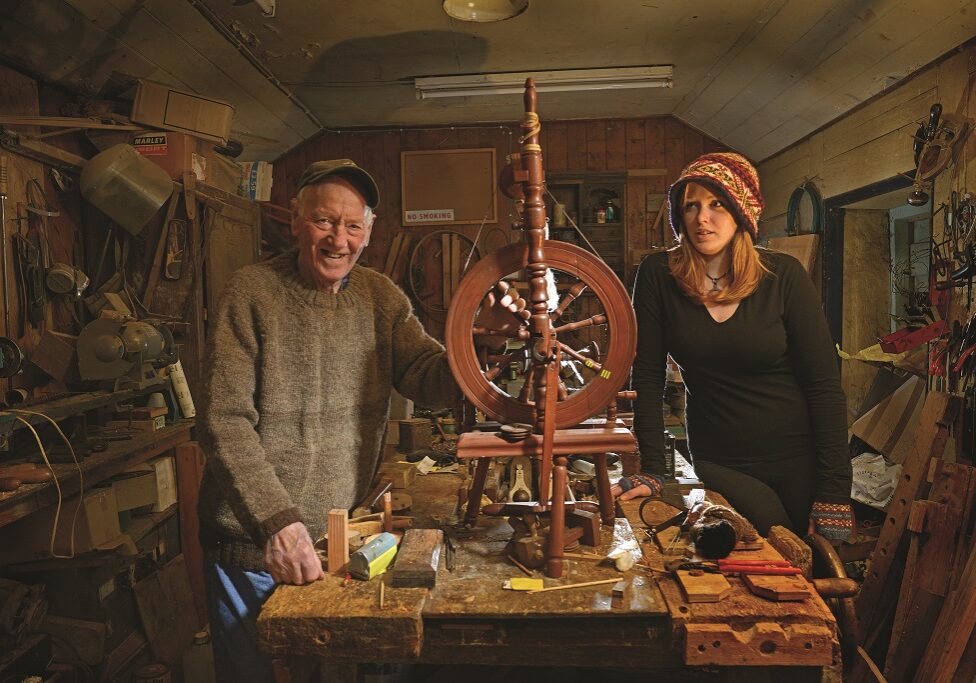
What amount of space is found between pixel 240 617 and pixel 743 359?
1.59m

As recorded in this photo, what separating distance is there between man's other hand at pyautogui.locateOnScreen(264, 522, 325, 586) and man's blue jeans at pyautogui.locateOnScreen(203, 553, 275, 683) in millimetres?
306

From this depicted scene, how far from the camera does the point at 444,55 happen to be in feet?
15.6

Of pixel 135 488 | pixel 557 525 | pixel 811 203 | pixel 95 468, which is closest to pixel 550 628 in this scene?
pixel 557 525

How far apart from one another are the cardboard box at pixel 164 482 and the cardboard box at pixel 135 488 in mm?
48

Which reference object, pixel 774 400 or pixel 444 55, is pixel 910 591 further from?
pixel 444 55

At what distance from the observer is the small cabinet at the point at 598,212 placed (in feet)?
21.4

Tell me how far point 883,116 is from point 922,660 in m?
3.17

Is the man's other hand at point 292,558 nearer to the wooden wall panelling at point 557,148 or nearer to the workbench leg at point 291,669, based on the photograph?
the workbench leg at point 291,669

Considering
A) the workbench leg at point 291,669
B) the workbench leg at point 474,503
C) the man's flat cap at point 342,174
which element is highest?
the man's flat cap at point 342,174

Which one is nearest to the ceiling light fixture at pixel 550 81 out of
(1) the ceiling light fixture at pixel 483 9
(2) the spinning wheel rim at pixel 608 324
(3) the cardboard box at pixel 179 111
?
(1) the ceiling light fixture at pixel 483 9

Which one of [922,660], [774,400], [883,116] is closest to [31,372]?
[774,400]

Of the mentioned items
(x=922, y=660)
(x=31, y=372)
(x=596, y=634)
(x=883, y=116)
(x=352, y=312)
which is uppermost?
(x=883, y=116)

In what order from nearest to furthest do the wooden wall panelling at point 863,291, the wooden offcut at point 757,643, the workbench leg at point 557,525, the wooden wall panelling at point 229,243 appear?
the wooden offcut at point 757,643
the workbench leg at point 557,525
the wooden wall panelling at point 229,243
the wooden wall panelling at point 863,291

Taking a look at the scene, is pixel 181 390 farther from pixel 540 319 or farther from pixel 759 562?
pixel 759 562
